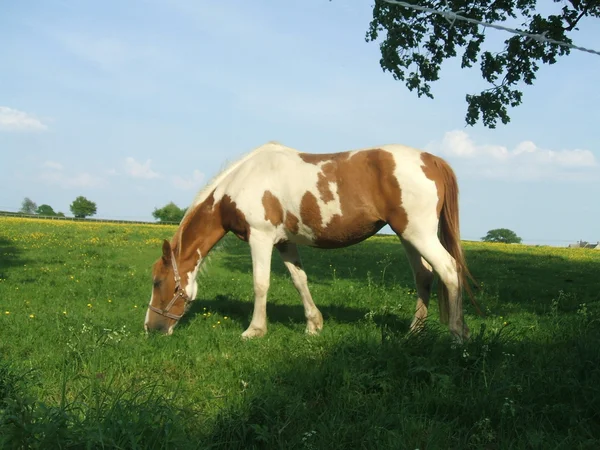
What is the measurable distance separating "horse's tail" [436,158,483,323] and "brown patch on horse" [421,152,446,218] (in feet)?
0.11

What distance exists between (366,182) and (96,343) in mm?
3651

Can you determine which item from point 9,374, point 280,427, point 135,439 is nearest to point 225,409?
point 280,427

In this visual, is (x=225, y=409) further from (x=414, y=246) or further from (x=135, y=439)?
(x=414, y=246)

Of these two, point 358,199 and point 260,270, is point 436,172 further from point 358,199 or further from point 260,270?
point 260,270

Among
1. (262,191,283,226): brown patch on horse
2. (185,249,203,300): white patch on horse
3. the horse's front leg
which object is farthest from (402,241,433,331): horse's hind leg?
(185,249,203,300): white patch on horse

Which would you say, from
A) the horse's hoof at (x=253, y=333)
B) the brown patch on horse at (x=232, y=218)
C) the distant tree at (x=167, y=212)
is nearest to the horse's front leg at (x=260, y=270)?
the horse's hoof at (x=253, y=333)

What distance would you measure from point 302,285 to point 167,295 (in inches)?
74.3

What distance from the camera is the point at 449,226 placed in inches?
271

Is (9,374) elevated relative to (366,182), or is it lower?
lower

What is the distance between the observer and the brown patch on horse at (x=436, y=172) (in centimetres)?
671

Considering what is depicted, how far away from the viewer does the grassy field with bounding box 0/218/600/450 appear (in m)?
3.69

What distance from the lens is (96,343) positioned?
584cm

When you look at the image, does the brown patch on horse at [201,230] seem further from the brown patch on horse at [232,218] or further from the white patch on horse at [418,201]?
the white patch on horse at [418,201]

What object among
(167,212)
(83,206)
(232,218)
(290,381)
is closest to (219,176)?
(232,218)
